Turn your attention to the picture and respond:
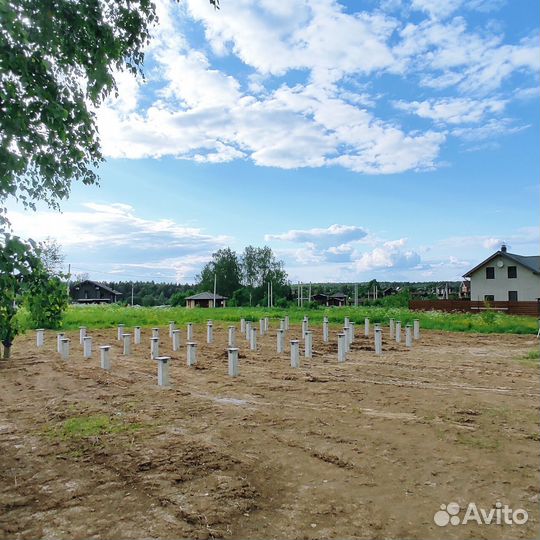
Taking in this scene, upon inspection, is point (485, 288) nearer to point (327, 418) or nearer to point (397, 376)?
point (397, 376)

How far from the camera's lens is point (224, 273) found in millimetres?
78812

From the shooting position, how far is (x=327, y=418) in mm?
6672

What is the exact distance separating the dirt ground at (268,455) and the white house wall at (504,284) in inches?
1254

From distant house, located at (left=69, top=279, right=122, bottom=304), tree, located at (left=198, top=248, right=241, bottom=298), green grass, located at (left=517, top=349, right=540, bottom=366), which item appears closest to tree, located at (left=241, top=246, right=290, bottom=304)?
tree, located at (left=198, top=248, right=241, bottom=298)

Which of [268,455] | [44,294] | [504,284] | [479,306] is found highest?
[504,284]

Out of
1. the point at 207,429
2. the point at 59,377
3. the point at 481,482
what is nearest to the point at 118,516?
the point at 207,429

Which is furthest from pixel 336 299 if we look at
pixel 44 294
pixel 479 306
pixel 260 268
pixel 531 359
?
pixel 44 294

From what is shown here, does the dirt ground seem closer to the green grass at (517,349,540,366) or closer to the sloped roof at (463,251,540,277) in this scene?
the green grass at (517,349,540,366)

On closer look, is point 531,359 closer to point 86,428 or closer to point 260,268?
point 86,428

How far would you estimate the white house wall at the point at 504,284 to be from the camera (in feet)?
123

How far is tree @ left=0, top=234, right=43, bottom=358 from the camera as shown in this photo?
158 inches

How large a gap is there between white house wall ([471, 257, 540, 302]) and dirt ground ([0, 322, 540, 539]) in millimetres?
31858

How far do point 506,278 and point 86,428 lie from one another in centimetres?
4005

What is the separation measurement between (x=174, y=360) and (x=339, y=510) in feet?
30.1
